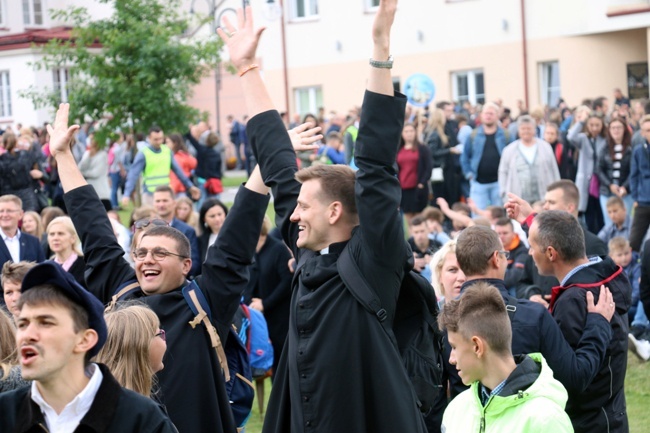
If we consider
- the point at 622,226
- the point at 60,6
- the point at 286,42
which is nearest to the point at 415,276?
the point at 622,226

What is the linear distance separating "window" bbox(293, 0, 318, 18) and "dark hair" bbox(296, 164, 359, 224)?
117 ft

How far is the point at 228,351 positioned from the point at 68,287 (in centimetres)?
240

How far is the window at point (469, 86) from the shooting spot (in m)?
36.3

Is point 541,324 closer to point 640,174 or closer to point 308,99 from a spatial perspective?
point 640,174

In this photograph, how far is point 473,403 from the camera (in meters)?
5.02

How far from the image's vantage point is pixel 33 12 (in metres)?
52.5

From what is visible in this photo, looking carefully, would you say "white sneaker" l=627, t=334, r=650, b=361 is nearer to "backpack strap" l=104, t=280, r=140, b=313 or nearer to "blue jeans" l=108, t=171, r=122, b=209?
"backpack strap" l=104, t=280, r=140, b=313

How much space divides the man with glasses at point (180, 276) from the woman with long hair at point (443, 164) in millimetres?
14828

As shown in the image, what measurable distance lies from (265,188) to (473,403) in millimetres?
1491

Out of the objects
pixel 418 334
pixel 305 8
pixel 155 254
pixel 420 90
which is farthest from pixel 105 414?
pixel 305 8

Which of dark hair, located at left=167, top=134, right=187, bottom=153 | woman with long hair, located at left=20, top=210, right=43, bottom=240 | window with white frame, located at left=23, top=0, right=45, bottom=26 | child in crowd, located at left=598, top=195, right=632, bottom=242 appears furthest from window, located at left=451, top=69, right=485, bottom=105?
woman with long hair, located at left=20, top=210, right=43, bottom=240

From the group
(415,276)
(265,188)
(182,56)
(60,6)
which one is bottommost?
(415,276)

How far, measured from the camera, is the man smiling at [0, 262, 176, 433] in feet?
11.6

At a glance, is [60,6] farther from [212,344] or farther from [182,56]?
[212,344]
